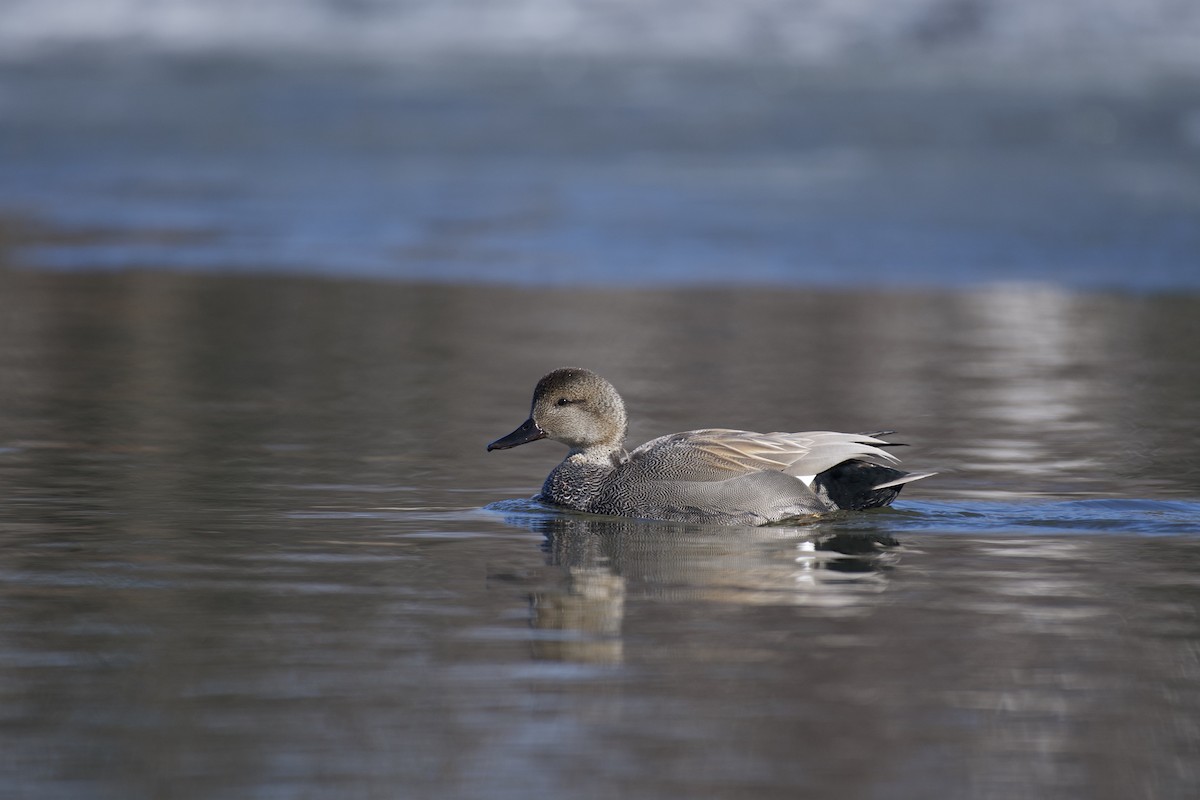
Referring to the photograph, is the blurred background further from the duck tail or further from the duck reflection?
the duck reflection

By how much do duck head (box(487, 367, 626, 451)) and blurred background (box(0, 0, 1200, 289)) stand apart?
27.6 ft

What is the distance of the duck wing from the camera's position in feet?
23.6

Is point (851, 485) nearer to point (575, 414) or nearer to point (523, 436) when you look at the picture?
point (575, 414)

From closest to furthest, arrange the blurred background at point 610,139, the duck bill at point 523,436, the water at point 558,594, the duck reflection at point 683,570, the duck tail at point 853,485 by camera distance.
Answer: the water at point 558,594 < the duck reflection at point 683,570 < the duck tail at point 853,485 < the duck bill at point 523,436 < the blurred background at point 610,139

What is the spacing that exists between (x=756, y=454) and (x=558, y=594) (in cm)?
184

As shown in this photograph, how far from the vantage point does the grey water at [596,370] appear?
4.24m

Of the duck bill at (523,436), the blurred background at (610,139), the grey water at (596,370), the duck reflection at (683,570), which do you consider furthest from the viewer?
the blurred background at (610,139)

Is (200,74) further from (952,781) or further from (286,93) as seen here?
(952,781)

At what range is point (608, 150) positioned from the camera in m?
22.7

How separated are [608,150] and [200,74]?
737 cm

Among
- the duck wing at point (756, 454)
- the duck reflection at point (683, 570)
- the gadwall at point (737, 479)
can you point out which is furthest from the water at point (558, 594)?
the duck wing at point (756, 454)

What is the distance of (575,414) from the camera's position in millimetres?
7855

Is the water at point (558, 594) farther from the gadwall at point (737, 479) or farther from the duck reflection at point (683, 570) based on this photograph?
the gadwall at point (737, 479)

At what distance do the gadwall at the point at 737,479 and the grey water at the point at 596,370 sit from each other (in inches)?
7.7
